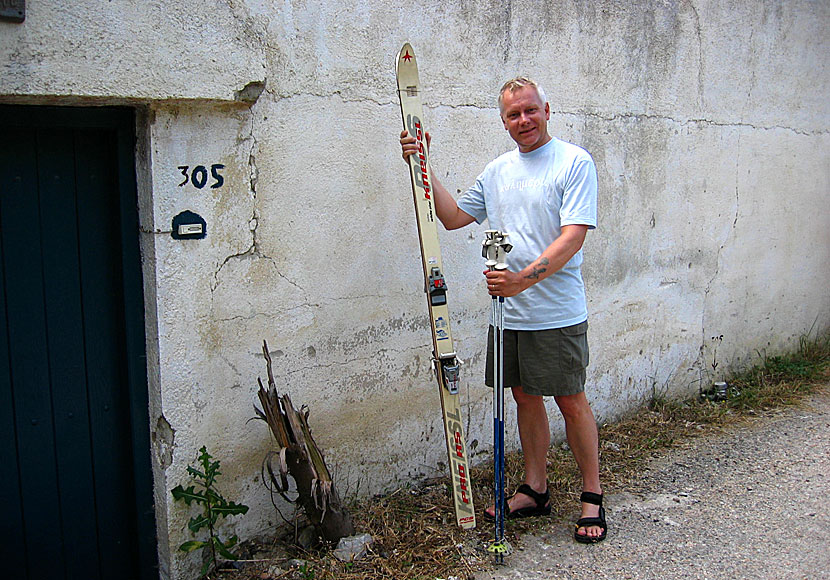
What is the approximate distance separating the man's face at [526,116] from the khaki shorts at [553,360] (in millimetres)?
752

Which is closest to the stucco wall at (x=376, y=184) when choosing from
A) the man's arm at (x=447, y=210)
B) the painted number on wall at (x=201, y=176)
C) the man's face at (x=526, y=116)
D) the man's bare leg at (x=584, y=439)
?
the painted number on wall at (x=201, y=176)

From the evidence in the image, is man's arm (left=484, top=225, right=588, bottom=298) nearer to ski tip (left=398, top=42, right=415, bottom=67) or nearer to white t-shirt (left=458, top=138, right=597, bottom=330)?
white t-shirt (left=458, top=138, right=597, bottom=330)

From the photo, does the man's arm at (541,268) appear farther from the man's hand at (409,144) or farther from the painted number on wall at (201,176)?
the painted number on wall at (201,176)

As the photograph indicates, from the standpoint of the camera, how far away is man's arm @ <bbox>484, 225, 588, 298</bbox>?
9.08 ft

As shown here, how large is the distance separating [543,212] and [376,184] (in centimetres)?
74

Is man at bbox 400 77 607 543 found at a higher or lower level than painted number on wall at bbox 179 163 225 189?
lower

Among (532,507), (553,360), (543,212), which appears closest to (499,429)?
(553,360)

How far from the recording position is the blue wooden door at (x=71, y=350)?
259 centimetres

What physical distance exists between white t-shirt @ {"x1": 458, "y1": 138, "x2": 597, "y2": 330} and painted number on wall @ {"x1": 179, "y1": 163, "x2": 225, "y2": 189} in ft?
3.56

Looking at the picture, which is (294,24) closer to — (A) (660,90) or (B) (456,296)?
(B) (456,296)

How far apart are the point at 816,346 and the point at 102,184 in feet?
16.4

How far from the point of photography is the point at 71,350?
2729mm

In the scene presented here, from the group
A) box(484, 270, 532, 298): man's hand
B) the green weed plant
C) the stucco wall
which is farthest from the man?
the green weed plant

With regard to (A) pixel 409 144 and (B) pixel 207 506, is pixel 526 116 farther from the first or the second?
(B) pixel 207 506
